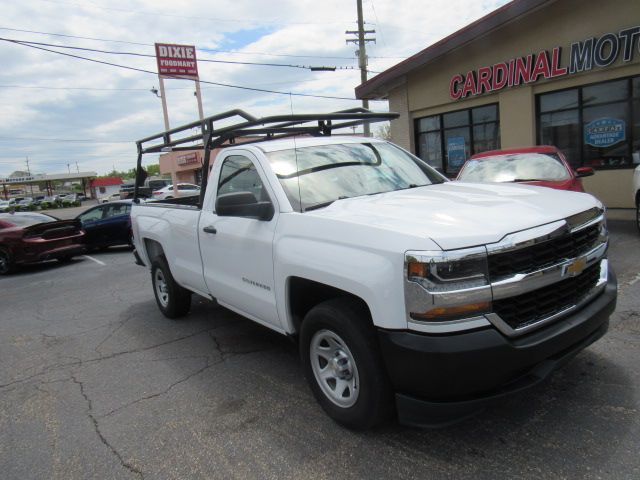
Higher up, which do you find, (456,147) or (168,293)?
(456,147)

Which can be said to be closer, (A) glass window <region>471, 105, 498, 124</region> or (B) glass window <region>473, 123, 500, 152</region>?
(A) glass window <region>471, 105, 498, 124</region>

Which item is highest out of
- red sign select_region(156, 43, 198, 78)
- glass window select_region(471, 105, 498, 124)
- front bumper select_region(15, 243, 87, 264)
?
red sign select_region(156, 43, 198, 78)

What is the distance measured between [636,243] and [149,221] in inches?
295

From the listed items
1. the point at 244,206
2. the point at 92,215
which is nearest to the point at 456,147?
the point at 92,215

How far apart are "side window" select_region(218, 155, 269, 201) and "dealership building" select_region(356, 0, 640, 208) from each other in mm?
7927

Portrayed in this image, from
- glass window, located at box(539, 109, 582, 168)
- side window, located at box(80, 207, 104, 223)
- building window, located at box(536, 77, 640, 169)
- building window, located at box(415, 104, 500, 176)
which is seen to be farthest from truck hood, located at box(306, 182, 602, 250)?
side window, located at box(80, 207, 104, 223)

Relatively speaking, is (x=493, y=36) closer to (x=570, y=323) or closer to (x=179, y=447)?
(x=570, y=323)

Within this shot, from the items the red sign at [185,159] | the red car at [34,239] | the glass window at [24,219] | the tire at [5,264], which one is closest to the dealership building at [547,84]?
the red car at [34,239]

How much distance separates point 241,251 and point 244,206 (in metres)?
0.51

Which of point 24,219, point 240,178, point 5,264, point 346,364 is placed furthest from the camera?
point 24,219

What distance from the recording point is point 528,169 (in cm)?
759

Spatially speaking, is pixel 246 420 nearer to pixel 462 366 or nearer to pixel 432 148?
pixel 462 366

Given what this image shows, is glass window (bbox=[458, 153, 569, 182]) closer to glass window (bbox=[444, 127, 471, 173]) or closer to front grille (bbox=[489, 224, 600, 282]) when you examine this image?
front grille (bbox=[489, 224, 600, 282])

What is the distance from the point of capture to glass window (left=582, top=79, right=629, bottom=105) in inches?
425
